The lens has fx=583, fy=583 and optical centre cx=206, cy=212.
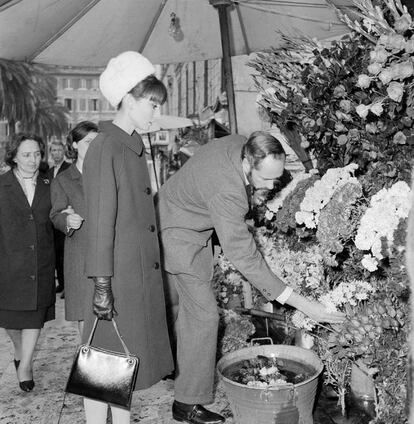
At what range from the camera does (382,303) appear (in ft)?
8.21

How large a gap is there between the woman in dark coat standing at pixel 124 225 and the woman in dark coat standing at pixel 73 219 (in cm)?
94

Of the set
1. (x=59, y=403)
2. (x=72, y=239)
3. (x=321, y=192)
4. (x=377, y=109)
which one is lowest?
(x=59, y=403)

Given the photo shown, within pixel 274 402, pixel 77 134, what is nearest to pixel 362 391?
pixel 274 402

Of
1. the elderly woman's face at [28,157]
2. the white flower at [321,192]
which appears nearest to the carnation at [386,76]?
the white flower at [321,192]

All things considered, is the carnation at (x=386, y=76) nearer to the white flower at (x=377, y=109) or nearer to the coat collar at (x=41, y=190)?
the white flower at (x=377, y=109)

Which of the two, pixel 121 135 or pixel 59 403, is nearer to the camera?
pixel 121 135

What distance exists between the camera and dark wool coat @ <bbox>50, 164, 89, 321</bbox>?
3.75m

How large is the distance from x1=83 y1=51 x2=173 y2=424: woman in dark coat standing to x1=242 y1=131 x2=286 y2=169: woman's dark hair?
19.2 inches

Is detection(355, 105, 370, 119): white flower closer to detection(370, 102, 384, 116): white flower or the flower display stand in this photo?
detection(370, 102, 384, 116): white flower

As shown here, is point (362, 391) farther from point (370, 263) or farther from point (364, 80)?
point (364, 80)

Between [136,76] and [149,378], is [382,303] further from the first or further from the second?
[136,76]

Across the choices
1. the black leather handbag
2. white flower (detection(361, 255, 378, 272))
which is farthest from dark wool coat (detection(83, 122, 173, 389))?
white flower (detection(361, 255, 378, 272))

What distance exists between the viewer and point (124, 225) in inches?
108

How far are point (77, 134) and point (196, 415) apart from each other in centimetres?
200
